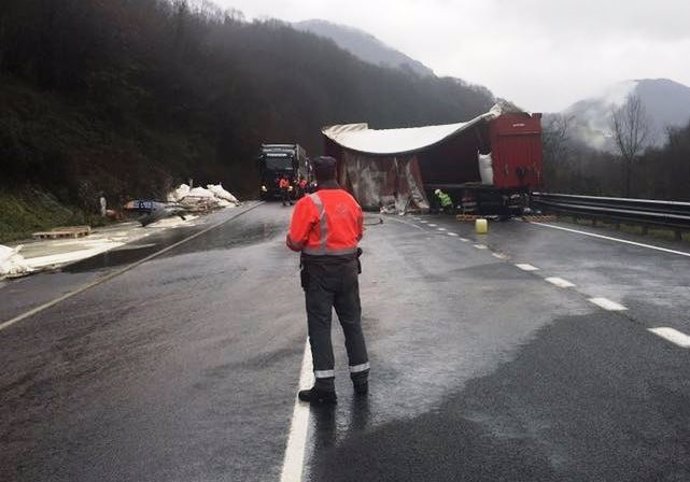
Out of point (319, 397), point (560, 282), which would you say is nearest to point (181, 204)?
point (560, 282)

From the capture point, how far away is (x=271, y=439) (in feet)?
15.3

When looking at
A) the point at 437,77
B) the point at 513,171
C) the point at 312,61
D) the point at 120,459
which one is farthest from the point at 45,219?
the point at 437,77

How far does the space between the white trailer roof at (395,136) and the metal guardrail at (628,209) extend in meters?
3.77

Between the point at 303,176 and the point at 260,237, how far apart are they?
3302 centimetres

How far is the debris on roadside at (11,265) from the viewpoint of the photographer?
1400 centimetres

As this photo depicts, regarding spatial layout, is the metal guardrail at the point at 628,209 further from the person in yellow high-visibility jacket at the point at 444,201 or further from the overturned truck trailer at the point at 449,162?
the person in yellow high-visibility jacket at the point at 444,201

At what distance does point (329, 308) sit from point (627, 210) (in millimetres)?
15952

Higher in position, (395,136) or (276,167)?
(395,136)

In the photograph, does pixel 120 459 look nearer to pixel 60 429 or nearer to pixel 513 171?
pixel 60 429

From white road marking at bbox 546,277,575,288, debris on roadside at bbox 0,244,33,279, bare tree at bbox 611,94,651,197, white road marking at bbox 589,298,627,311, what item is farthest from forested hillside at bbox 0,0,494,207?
bare tree at bbox 611,94,651,197

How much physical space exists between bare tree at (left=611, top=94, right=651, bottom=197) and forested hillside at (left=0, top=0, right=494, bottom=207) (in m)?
32.6

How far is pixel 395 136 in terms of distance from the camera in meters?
33.7

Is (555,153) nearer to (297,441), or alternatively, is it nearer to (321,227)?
(321,227)

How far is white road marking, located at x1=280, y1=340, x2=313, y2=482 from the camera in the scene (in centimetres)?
412
